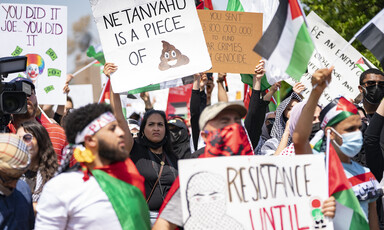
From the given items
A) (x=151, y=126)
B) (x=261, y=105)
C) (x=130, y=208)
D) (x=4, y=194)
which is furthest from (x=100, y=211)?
(x=261, y=105)

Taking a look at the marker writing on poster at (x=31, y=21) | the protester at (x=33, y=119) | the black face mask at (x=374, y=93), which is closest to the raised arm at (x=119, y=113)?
the protester at (x=33, y=119)

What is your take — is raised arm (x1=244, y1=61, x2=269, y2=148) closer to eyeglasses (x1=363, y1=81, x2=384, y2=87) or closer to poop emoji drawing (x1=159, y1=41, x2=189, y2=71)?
poop emoji drawing (x1=159, y1=41, x2=189, y2=71)

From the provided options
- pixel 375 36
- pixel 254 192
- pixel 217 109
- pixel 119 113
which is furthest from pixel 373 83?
pixel 254 192

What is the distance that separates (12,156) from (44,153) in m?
0.96

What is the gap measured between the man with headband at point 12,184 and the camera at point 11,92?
21.4 inches

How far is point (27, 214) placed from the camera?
362 cm

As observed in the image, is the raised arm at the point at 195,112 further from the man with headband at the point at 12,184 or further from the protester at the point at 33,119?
the man with headband at the point at 12,184

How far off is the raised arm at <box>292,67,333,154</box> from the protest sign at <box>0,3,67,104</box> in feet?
12.2

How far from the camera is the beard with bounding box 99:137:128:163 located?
3262 millimetres

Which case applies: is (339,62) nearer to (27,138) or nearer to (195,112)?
(195,112)

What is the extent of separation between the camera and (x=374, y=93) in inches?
222

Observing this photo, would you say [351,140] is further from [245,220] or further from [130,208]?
[130,208]

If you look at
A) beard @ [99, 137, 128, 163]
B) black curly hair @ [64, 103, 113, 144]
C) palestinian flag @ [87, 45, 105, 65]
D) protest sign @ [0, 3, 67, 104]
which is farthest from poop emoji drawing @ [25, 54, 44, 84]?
beard @ [99, 137, 128, 163]

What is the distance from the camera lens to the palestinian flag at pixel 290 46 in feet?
12.3
